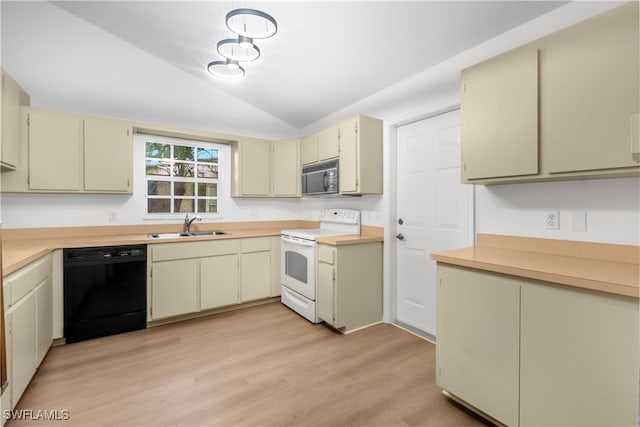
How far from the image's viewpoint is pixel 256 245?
3.52 meters

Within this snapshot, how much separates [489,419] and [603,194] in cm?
142

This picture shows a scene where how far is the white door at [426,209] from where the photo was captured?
2.50m

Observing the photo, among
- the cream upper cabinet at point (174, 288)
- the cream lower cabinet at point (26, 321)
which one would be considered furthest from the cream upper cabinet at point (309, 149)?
the cream lower cabinet at point (26, 321)

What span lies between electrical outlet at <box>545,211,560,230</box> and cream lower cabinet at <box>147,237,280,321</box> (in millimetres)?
2717

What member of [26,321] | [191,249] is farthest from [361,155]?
[26,321]

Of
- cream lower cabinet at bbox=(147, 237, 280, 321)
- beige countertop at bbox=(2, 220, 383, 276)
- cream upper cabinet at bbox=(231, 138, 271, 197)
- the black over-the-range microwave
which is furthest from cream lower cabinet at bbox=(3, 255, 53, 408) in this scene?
the black over-the-range microwave

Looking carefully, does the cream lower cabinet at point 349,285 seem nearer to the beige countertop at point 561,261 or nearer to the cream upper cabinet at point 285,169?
the beige countertop at point 561,261

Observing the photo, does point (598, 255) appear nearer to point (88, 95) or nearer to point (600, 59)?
point (600, 59)

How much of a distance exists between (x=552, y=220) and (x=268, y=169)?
123 inches

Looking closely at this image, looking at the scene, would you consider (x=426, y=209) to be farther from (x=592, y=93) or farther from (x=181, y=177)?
(x=181, y=177)

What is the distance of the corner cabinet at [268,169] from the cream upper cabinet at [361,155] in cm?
102

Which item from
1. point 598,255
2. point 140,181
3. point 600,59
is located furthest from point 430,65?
→ point 140,181

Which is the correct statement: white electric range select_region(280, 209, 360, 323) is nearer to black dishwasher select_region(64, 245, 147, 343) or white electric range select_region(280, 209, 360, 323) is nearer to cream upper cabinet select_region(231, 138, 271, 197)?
cream upper cabinet select_region(231, 138, 271, 197)

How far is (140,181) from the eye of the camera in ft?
11.1
